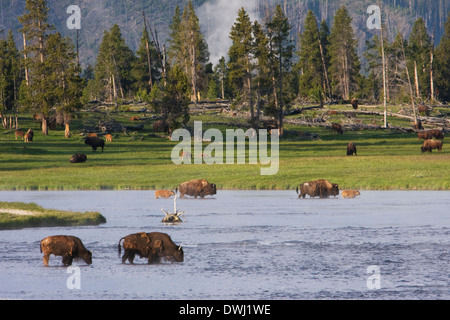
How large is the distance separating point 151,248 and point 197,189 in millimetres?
18737

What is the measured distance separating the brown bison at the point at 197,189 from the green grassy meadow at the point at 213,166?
14.2 feet

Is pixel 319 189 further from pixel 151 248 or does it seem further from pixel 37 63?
pixel 37 63

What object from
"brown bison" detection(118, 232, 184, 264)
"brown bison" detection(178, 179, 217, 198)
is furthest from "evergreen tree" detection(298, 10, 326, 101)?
"brown bison" detection(118, 232, 184, 264)

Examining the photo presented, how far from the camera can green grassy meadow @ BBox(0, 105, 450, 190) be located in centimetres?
4184

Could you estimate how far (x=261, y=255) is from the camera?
20.2 metres

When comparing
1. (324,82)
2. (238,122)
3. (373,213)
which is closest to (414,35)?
(324,82)

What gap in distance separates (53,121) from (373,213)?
5073 centimetres

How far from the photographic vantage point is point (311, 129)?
7644cm

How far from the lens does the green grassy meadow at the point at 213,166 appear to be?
4184cm

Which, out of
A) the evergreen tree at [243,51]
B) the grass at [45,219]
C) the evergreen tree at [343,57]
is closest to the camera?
the grass at [45,219]

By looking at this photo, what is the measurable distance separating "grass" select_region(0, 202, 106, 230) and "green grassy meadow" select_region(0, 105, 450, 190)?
1462 centimetres

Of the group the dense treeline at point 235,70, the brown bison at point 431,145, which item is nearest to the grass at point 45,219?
the brown bison at point 431,145

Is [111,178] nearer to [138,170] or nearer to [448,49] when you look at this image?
[138,170]

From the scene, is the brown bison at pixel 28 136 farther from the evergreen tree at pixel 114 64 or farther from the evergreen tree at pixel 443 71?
the evergreen tree at pixel 443 71
